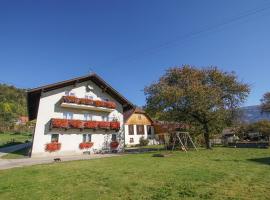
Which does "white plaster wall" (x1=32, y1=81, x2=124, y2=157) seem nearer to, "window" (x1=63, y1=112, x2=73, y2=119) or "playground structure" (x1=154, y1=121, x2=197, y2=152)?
"window" (x1=63, y1=112, x2=73, y2=119)

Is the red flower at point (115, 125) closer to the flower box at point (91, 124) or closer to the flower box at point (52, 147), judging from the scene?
the flower box at point (91, 124)

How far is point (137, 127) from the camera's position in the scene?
174 ft

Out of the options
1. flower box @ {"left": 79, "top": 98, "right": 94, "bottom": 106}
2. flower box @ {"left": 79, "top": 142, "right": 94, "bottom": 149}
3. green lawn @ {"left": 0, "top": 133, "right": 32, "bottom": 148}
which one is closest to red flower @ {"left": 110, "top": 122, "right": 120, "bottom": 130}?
flower box @ {"left": 79, "top": 142, "right": 94, "bottom": 149}

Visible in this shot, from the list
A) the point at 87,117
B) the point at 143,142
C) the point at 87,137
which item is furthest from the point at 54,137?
the point at 143,142

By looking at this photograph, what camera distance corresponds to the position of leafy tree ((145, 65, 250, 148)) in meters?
30.6

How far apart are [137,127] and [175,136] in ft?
70.0

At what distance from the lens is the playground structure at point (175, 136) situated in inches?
1211

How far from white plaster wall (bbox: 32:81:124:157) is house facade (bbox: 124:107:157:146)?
592 inches

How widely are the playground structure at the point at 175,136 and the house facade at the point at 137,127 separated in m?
1.91

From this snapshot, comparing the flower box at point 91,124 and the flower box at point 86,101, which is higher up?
the flower box at point 86,101

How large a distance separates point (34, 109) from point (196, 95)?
2494 centimetres

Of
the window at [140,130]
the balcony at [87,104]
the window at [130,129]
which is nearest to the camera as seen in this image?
the balcony at [87,104]

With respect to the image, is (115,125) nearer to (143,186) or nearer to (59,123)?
(59,123)

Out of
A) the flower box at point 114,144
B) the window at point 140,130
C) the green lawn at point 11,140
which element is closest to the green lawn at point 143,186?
the flower box at point 114,144
